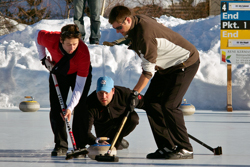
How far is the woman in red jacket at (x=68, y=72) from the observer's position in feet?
10.2

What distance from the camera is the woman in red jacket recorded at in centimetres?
311

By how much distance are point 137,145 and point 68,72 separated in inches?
43.2

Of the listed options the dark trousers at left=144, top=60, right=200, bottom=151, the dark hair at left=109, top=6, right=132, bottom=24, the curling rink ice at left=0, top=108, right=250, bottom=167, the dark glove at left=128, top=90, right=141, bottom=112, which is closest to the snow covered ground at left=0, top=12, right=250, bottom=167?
the curling rink ice at left=0, top=108, right=250, bottom=167

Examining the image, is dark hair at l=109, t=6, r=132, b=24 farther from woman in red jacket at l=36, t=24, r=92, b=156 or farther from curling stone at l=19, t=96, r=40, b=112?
curling stone at l=19, t=96, r=40, b=112

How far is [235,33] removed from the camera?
8117 millimetres

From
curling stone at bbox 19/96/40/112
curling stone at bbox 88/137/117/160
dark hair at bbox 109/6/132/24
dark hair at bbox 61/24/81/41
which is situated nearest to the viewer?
dark hair at bbox 109/6/132/24

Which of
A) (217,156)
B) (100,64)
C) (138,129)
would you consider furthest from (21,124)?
(100,64)

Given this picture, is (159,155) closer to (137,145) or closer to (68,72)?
(137,145)

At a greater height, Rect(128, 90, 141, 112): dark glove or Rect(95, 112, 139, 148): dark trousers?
Rect(128, 90, 141, 112): dark glove

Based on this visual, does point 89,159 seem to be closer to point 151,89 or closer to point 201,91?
point 151,89

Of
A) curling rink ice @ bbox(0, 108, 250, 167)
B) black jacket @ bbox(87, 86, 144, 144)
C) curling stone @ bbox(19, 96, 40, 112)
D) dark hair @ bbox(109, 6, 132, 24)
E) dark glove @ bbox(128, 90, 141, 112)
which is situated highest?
Answer: dark hair @ bbox(109, 6, 132, 24)

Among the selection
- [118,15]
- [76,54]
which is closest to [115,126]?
[76,54]

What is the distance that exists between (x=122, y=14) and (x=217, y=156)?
1.47 meters

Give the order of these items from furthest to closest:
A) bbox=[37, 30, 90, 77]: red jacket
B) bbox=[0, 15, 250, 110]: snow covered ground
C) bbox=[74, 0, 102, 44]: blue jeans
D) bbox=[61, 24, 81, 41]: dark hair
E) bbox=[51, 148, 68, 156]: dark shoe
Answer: bbox=[74, 0, 102, 44]: blue jeans < bbox=[0, 15, 250, 110]: snow covered ground < bbox=[51, 148, 68, 156]: dark shoe < bbox=[37, 30, 90, 77]: red jacket < bbox=[61, 24, 81, 41]: dark hair
